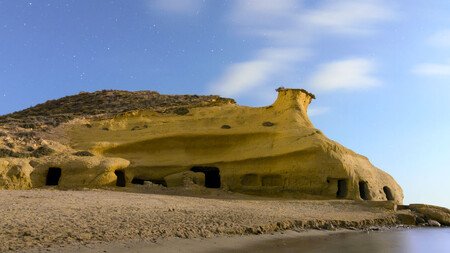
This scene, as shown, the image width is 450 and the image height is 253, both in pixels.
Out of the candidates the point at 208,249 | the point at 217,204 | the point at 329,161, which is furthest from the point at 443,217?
the point at 208,249

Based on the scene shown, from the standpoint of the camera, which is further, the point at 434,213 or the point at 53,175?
the point at 434,213

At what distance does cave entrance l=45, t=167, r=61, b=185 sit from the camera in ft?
87.3

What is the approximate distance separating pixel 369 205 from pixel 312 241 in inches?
488

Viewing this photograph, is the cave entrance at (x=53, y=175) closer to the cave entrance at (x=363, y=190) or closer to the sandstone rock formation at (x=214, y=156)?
the sandstone rock formation at (x=214, y=156)

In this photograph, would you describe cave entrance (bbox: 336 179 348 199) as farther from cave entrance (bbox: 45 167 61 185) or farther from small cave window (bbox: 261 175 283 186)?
cave entrance (bbox: 45 167 61 185)

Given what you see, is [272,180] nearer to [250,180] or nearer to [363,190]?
[250,180]

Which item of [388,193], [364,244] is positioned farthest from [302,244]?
[388,193]

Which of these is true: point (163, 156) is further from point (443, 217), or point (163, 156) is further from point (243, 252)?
point (243, 252)

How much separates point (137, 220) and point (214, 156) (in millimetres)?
17947

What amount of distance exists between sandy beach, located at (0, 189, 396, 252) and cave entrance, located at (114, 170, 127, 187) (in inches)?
292

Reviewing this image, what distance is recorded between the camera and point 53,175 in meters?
27.0

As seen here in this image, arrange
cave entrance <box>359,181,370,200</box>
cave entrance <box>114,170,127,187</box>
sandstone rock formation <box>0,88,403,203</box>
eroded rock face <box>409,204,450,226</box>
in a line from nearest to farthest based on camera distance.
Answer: sandstone rock formation <box>0,88,403,203</box>
eroded rock face <box>409,204,450,226</box>
cave entrance <box>114,170,127,187</box>
cave entrance <box>359,181,370,200</box>

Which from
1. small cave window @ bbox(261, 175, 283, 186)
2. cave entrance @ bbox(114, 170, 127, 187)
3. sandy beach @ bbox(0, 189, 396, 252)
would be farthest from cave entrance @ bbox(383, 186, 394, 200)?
cave entrance @ bbox(114, 170, 127, 187)

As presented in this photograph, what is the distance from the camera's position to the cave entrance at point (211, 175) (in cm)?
3138
